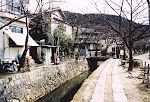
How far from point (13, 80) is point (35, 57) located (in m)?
9.05

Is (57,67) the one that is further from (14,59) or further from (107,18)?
(107,18)

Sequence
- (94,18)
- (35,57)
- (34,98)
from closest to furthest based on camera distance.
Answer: (34,98) < (94,18) < (35,57)

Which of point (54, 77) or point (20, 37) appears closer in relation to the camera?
point (54, 77)

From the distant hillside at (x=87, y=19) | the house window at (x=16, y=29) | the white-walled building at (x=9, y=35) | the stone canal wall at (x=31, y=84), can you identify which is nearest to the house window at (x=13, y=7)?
the white-walled building at (x=9, y=35)

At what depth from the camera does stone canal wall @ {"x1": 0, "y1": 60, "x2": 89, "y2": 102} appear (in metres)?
7.14

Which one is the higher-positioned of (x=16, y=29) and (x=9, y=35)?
(x=16, y=29)

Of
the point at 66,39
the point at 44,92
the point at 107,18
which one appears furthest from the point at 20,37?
the point at 66,39

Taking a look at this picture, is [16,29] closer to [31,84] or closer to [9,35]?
[9,35]

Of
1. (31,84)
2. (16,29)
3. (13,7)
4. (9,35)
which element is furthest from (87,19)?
(13,7)

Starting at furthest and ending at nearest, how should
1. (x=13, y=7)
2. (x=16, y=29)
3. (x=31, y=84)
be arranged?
(x=16, y=29) → (x=13, y=7) → (x=31, y=84)

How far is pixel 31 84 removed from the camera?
9.08 metres

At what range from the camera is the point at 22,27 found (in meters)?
14.0

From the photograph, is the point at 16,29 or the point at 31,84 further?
the point at 16,29

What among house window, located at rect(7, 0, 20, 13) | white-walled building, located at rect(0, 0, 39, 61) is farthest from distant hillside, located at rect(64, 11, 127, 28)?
house window, located at rect(7, 0, 20, 13)
